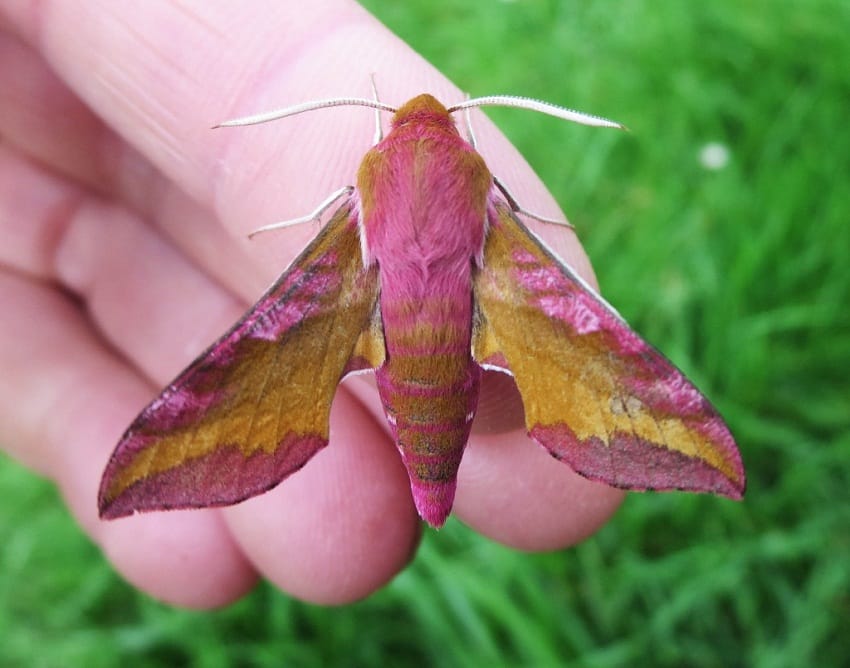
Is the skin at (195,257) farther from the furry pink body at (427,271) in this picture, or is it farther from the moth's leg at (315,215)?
the furry pink body at (427,271)

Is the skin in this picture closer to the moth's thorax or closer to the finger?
the finger

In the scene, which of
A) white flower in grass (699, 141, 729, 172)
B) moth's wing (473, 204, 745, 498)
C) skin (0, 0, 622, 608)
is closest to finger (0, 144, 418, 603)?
skin (0, 0, 622, 608)

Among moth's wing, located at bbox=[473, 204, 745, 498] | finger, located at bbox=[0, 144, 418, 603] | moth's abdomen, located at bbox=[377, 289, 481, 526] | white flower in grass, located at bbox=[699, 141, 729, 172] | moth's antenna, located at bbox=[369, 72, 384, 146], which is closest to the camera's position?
moth's wing, located at bbox=[473, 204, 745, 498]

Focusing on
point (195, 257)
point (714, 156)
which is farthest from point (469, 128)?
point (714, 156)

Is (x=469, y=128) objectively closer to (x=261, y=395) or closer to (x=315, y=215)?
(x=315, y=215)

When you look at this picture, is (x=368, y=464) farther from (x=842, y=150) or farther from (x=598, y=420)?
(x=842, y=150)

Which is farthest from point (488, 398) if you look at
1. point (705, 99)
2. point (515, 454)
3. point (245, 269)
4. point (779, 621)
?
point (705, 99)
